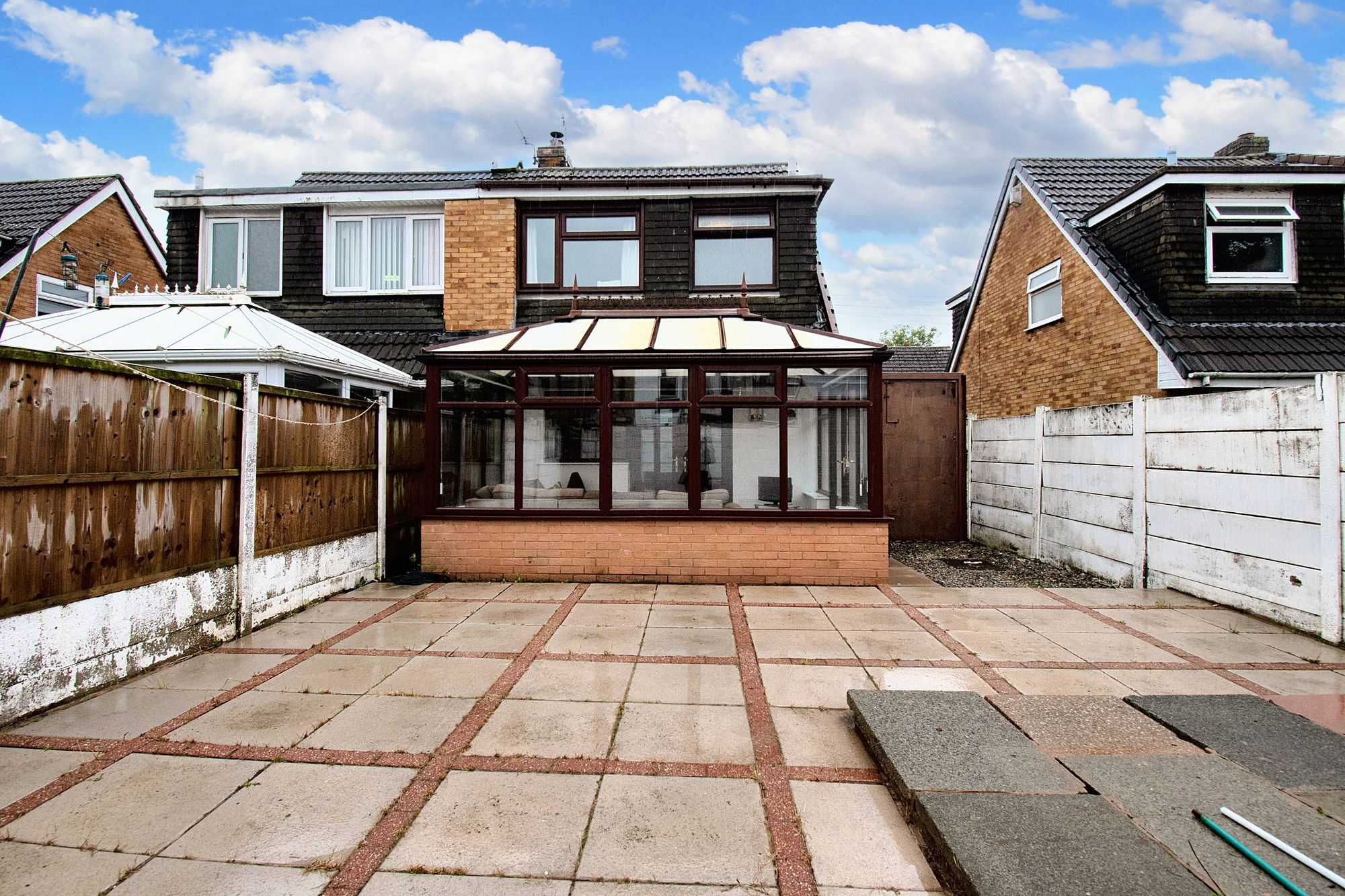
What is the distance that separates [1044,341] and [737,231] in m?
5.46

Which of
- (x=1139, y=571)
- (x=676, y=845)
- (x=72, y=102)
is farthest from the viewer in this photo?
(x=72, y=102)

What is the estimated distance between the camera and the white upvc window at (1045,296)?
10.3 meters

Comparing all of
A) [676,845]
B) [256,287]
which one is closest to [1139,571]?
[676,845]

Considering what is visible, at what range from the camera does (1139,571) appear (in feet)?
21.8

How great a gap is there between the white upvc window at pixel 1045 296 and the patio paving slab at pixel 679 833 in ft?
33.2

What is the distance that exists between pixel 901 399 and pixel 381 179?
34.1 ft

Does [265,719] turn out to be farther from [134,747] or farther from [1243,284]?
[1243,284]

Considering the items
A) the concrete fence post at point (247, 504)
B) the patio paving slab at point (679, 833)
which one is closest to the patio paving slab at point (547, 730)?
the patio paving slab at point (679, 833)

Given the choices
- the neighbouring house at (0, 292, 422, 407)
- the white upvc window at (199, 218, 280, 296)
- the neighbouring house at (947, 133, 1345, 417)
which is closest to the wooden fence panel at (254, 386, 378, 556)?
the neighbouring house at (0, 292, 422, 407)

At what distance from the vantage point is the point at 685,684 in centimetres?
403

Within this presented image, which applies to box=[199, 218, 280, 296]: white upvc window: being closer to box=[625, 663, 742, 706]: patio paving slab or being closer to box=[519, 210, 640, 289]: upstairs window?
box=[519, 210, 640, 289]: upstairs window

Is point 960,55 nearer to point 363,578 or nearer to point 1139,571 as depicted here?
point 1139,571

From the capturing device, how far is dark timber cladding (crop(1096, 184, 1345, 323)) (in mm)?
8484

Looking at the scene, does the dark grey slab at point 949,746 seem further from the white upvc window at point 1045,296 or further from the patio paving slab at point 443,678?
the white upvc window at point 1045,296
